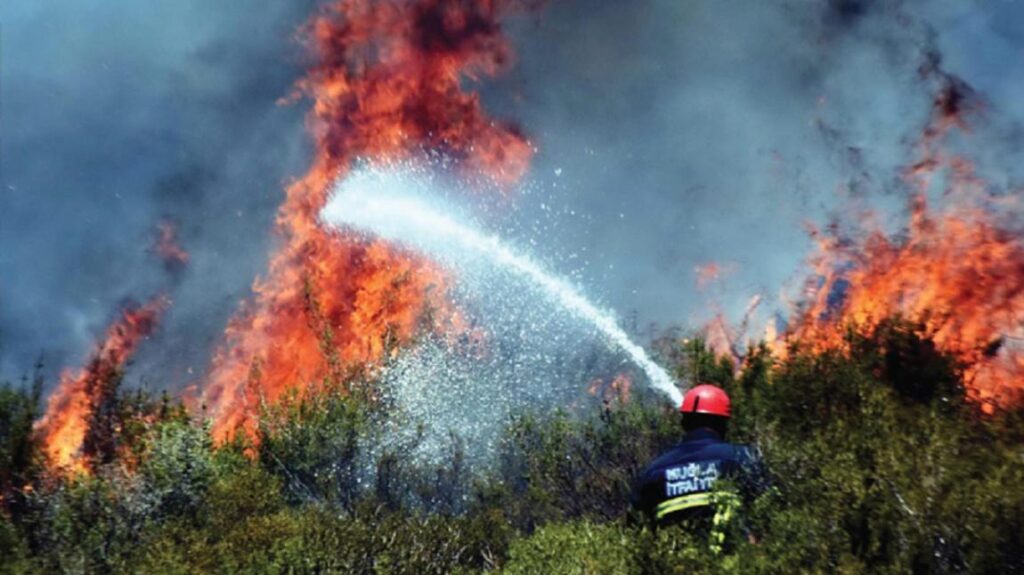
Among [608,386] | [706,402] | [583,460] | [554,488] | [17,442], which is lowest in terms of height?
[706,402]

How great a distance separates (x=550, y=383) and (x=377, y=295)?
9.65 m

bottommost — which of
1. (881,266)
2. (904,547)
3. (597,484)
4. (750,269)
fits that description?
(904,547)

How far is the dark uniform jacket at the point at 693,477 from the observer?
25.8ft

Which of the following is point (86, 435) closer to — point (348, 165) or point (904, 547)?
point (348, 165)

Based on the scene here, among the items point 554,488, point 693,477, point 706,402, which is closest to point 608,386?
point 554,488

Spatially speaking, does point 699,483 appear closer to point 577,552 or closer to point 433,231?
point 577,552

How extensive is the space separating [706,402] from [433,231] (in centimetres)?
4220

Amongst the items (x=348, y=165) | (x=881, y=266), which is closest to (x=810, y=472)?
(x=881, y=266)

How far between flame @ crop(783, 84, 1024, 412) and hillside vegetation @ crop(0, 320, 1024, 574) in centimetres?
751

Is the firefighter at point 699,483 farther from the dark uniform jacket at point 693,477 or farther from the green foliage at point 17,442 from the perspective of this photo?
the green foliage at point 17,442

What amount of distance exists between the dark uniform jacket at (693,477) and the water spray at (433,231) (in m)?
36.4

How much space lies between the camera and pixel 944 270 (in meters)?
35.7

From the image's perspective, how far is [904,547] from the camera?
23.2ft

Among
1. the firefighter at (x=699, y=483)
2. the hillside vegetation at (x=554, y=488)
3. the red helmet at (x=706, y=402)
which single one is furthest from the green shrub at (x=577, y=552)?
the red helmet at (x=706, y=402)
